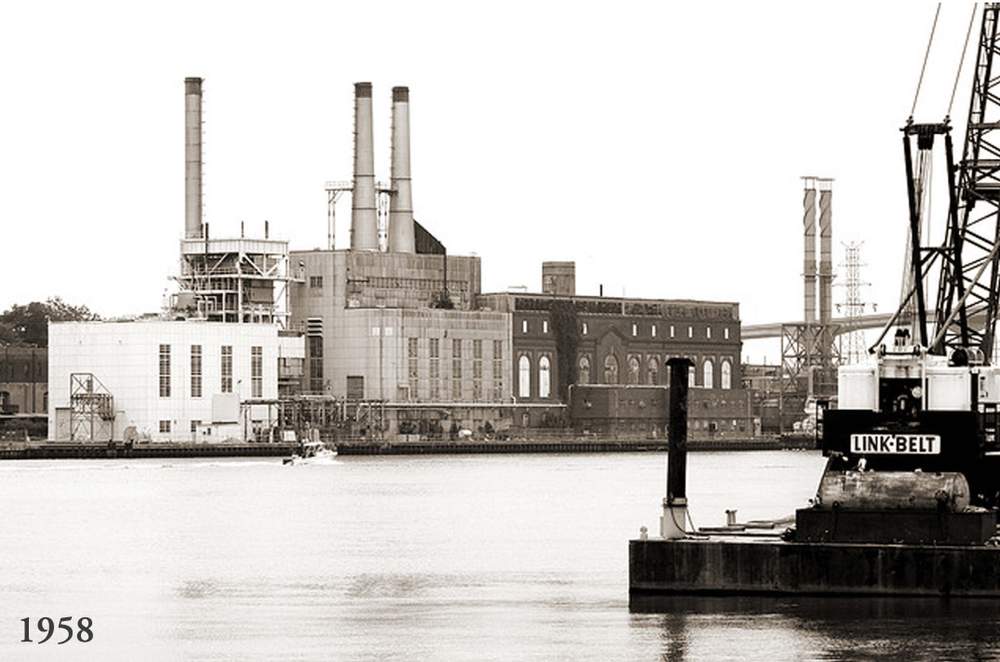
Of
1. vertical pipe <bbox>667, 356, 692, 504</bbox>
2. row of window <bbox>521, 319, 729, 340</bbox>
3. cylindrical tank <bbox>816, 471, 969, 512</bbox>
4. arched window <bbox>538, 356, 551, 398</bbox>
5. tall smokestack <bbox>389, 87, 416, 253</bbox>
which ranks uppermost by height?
tall smokestack <bbox>389, 87, 416, 253</bbox>

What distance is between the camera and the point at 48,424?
17312 cm

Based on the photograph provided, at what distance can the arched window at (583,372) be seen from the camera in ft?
617

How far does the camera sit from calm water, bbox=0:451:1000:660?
3747cm

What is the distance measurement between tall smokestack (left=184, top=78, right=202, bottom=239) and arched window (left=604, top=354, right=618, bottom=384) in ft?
123

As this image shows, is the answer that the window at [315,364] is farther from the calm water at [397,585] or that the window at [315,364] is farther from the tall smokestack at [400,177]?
the calm water at [397,585]

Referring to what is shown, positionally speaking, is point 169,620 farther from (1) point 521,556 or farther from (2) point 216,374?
(2) point 216,374

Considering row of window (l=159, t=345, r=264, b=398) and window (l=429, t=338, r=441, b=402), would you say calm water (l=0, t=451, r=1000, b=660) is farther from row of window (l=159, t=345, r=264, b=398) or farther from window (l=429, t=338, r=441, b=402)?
window (l=429, t=338, r=441, b=402)

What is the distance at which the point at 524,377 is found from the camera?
610 feet

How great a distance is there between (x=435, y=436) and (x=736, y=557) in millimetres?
138153

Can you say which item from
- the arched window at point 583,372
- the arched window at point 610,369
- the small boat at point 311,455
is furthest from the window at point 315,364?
the arched window at point 610,369

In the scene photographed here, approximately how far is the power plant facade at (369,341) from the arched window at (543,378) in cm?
10

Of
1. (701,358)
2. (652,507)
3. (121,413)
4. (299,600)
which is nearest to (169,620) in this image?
(299,600)

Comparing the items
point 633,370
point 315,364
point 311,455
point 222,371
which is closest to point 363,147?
point 315,364

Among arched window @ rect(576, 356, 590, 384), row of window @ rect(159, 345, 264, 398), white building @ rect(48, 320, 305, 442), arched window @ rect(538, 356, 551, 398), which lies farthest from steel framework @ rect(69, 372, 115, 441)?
arched window @ rect(576, 356, 590, 384)
